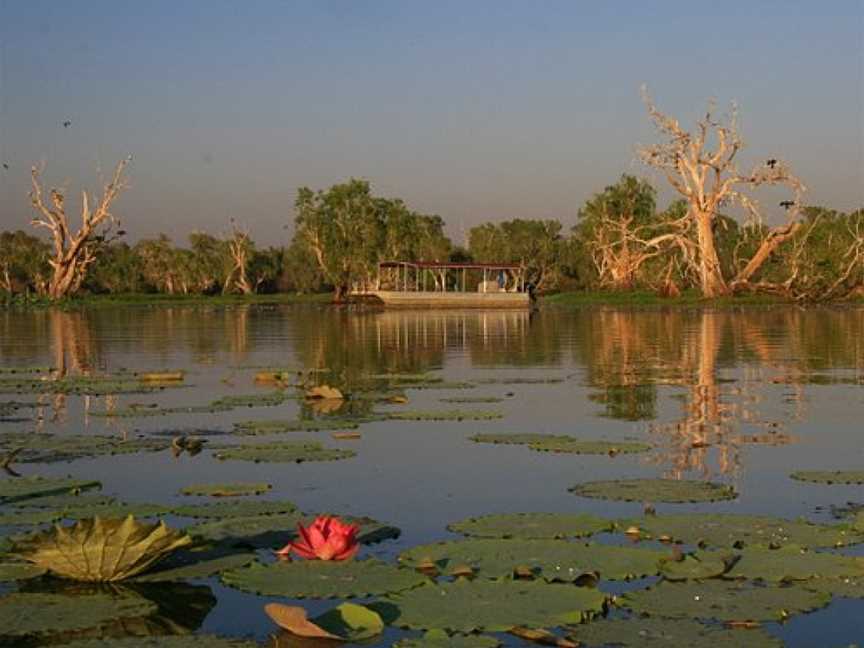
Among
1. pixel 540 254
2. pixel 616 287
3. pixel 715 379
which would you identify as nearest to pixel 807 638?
pixel 715 379

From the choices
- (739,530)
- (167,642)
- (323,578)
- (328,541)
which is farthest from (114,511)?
(739,530)

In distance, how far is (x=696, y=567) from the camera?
5.86 m

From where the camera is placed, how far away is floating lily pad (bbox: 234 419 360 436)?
11.8m

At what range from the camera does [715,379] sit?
1744 centimetres

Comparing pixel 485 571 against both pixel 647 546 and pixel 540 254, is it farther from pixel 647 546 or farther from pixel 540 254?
pixel 540 254

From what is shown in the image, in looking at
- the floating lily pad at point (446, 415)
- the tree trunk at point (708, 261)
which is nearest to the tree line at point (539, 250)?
the tree trunk at point (708, 261)

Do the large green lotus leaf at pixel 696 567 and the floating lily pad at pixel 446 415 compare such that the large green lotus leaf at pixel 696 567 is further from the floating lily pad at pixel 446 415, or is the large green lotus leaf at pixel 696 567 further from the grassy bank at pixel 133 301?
the grassy bank at pixel 133 301

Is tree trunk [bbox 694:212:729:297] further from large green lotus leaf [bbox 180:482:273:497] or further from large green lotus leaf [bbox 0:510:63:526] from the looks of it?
large green lotus leaf [bbox 0:510:63:526]

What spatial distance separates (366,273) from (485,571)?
232ft

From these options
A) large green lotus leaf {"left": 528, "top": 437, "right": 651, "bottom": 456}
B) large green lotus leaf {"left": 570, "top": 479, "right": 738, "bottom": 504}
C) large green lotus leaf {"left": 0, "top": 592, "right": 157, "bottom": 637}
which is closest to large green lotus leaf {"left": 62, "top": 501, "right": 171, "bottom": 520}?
large green lotus leaf {"left": 0, "top": 592, "right": 157, "bottom": 637}

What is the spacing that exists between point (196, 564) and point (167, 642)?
133cm

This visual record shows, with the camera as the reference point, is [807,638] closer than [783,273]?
Yes

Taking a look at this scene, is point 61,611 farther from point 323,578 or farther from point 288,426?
point 288,426

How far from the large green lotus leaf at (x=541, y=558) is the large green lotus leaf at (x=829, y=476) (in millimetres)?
2859
